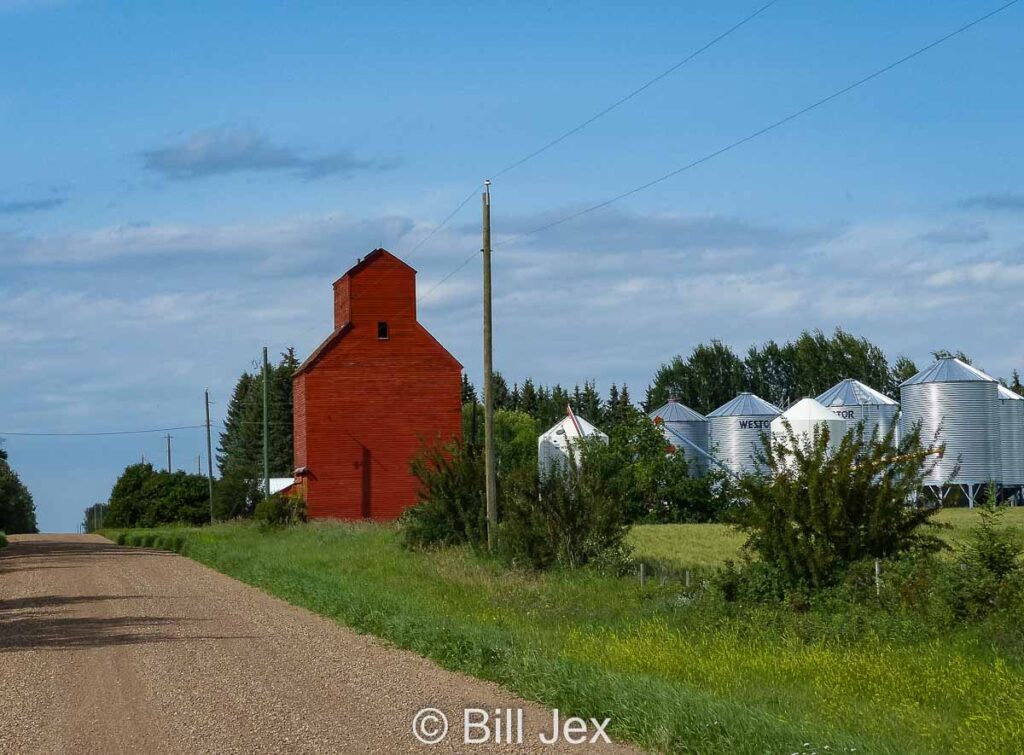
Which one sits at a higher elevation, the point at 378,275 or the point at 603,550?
the point at 378,275

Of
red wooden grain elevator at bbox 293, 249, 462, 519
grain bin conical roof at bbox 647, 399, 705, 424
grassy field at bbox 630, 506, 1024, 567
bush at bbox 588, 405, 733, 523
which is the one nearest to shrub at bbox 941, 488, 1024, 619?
grassy field at bbox 630, 506, 1024, 567

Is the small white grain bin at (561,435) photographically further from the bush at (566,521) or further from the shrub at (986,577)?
the shrub at (986,577)

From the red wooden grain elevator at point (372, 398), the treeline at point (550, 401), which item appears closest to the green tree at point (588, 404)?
the treeline at point (550, 401)

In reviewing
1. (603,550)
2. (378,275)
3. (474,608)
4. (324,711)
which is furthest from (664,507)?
(324,711)

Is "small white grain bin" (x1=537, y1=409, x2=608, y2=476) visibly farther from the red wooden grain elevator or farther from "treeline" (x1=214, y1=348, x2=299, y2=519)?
"treeline" (x1=214, y1=348, x2=299, y2=519)

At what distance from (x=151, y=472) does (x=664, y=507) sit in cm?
4048

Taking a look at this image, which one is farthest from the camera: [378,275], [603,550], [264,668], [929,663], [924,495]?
[378,275]

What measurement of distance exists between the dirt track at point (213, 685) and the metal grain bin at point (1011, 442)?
54287 mm

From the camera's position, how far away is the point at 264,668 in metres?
13.5

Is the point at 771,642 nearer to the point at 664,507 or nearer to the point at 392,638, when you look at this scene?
the point at 392,638

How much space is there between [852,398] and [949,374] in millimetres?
6735

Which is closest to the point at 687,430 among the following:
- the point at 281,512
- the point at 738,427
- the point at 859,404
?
the point at 738,427

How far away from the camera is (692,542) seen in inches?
1513

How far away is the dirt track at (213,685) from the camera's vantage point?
32.0 ft
